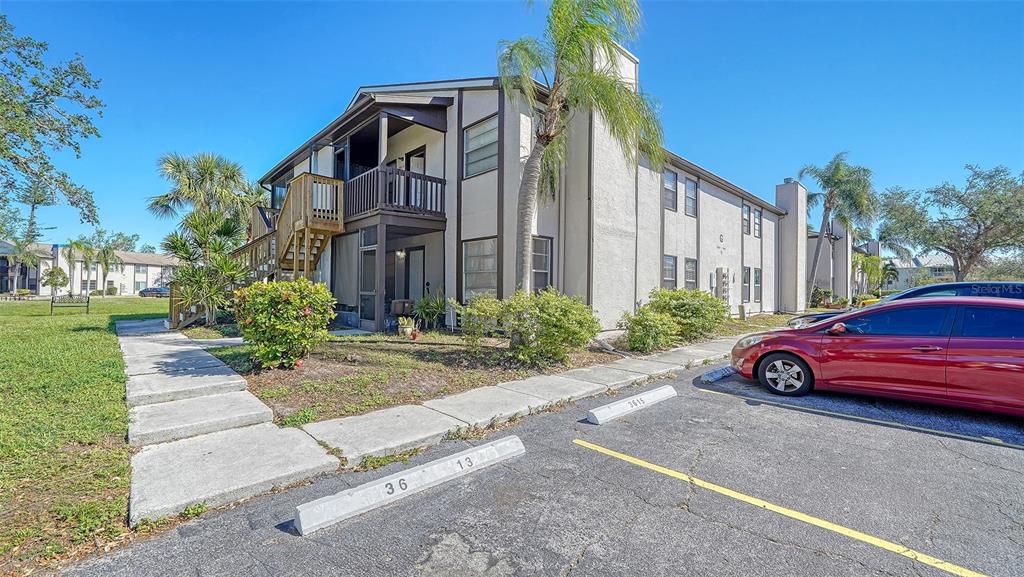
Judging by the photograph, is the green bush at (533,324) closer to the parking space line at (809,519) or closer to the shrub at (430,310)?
the parking space line at (809,519)

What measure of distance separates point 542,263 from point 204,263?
9.11 m

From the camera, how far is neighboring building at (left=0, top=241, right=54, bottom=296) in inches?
1709

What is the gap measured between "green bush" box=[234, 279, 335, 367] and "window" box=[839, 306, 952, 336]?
805 centimetres

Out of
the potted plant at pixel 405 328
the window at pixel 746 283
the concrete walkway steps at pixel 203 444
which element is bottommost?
the concrete walkway steps at pixel 203 444

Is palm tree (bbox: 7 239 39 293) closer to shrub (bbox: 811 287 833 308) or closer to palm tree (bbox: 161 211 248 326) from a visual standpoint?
palm tree (bbox: 161 211 248 326)

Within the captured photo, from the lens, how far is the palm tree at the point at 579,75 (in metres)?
7.85

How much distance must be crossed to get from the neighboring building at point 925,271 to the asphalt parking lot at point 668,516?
1382 inches

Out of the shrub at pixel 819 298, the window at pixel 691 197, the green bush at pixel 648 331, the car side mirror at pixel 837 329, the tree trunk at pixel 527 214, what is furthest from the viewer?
the shrub at pixel 819 298

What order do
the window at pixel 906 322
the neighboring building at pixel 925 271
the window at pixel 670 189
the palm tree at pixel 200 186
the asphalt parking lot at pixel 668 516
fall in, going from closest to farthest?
1. the asphalt parking lot at pixel 668 516
2. the window at pixel 906 322
3. the window at pixel 670 189
4. the palm tree at pixel 200 186
5. the neighboring building at pixel 925 271

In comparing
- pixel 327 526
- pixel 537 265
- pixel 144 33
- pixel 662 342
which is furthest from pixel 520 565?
pixel 144 33

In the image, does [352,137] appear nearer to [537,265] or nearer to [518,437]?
[537,265]

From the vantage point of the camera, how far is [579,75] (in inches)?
317

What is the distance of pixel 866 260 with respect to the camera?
3384cm

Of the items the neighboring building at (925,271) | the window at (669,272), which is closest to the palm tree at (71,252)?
the window at (669,272)
